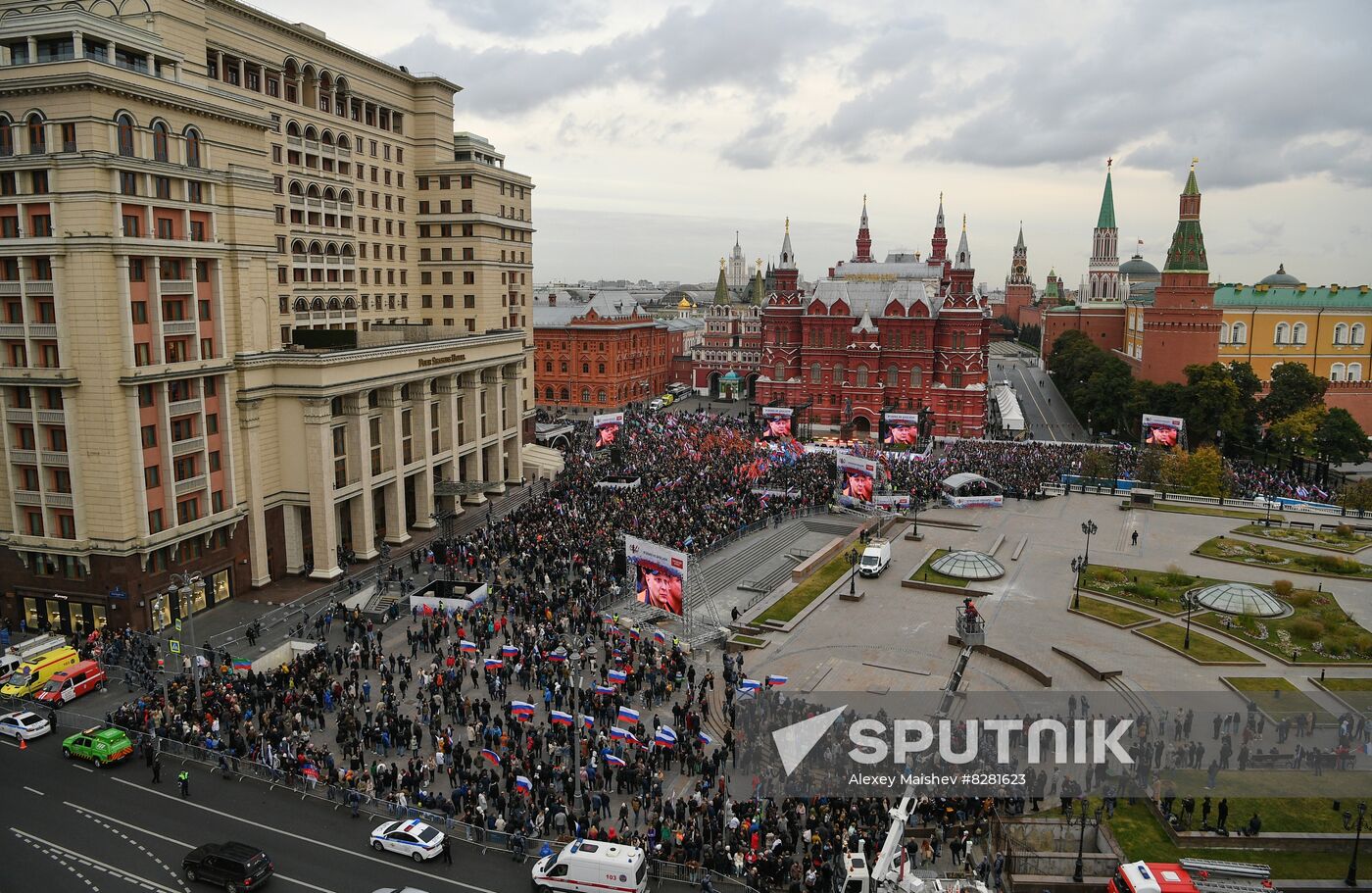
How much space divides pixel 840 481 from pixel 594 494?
1615 cm

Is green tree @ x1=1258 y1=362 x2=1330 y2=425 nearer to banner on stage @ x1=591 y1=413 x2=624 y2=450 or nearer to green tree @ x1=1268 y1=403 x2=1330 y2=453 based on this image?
green tree @ x1=1268 y1=403 x2=1330 y2=453

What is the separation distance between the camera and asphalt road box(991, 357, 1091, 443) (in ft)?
328

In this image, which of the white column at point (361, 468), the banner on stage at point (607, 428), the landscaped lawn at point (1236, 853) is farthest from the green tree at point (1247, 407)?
the white column at point (361, 468)

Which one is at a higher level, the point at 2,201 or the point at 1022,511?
the point at 2,201

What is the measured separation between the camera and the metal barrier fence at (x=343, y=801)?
2192 cm

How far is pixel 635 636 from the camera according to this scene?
1385 inches

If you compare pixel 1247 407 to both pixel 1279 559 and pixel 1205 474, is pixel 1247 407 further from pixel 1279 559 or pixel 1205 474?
pixel 1279 559

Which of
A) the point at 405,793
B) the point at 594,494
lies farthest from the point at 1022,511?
the point at 405,793

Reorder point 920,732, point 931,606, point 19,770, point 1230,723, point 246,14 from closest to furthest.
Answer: point 920,732, point 19,770, point 1230,723, point 931,606, point 246,14

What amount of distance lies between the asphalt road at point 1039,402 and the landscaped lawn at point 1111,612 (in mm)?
56908

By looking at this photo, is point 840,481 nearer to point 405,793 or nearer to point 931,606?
point 931,606

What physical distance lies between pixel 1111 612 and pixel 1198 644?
4.22 metres

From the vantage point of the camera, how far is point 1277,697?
30.7 metres

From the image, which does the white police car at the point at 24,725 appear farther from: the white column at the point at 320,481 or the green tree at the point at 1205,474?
the green tree at the point at 1205,474
